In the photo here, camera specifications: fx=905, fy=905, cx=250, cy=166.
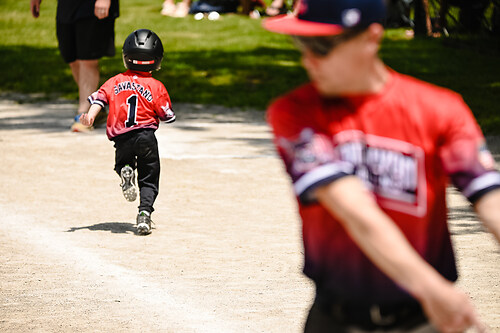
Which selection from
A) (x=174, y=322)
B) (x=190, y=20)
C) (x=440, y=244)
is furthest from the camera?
(x=190, y=20)

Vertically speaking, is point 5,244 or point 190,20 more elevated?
point 5,244

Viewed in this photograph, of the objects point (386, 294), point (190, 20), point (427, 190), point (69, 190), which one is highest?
point (427, 190)

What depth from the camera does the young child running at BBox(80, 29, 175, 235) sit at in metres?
6.47

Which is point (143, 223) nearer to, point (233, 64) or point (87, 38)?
point (87, 38)

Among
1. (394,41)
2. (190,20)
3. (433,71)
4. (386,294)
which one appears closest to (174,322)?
(386,294)

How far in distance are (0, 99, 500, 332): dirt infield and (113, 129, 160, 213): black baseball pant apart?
310 mm

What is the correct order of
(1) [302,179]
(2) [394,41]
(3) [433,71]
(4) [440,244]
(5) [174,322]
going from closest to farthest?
(1) [302,179] → (4) [440,244] → (5) [174,322] → (3) [433,71] → (2) [394,41]

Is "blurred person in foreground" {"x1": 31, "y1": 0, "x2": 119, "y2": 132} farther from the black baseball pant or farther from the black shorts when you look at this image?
the black baseball pant

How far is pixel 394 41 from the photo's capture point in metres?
19.3

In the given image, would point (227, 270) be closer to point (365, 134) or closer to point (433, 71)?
point (365, 134)

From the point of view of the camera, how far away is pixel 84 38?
11.2 metres

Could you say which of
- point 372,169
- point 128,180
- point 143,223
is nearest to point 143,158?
point 128,180

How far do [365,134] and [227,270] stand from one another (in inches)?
141

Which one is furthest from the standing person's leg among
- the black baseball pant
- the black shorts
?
the black baseball pant
